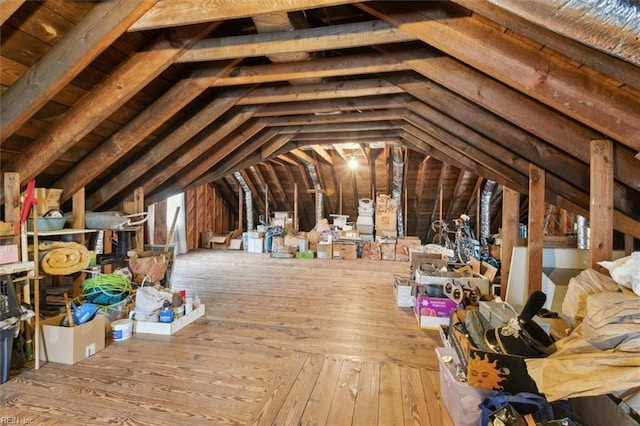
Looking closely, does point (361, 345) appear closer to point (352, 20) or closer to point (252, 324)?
point (252, 324)

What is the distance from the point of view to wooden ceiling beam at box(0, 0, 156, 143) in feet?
5.23

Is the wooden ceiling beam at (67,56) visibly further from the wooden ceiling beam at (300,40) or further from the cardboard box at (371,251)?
the cardboard box at (371,251)

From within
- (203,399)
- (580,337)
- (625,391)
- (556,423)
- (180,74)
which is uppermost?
(180,74)

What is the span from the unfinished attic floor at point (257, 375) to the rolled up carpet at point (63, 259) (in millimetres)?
846

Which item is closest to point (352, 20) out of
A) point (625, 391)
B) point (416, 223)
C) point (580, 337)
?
point (580, 337)

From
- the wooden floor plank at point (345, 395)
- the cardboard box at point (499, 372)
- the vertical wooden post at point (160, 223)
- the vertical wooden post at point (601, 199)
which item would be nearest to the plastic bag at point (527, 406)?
the cardboard box at point (499, 372)

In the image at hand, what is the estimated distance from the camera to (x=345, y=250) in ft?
21.6

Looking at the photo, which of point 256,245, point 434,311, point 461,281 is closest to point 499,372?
point 434,311

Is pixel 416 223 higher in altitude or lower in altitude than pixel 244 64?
lower

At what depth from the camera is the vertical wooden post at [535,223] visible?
2.42m

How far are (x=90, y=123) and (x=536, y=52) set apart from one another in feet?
9.66

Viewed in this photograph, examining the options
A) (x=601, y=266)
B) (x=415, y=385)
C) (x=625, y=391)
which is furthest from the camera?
(x=415, y=385)

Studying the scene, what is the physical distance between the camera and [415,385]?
1929mm

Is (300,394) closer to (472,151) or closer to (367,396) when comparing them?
(367,396)
